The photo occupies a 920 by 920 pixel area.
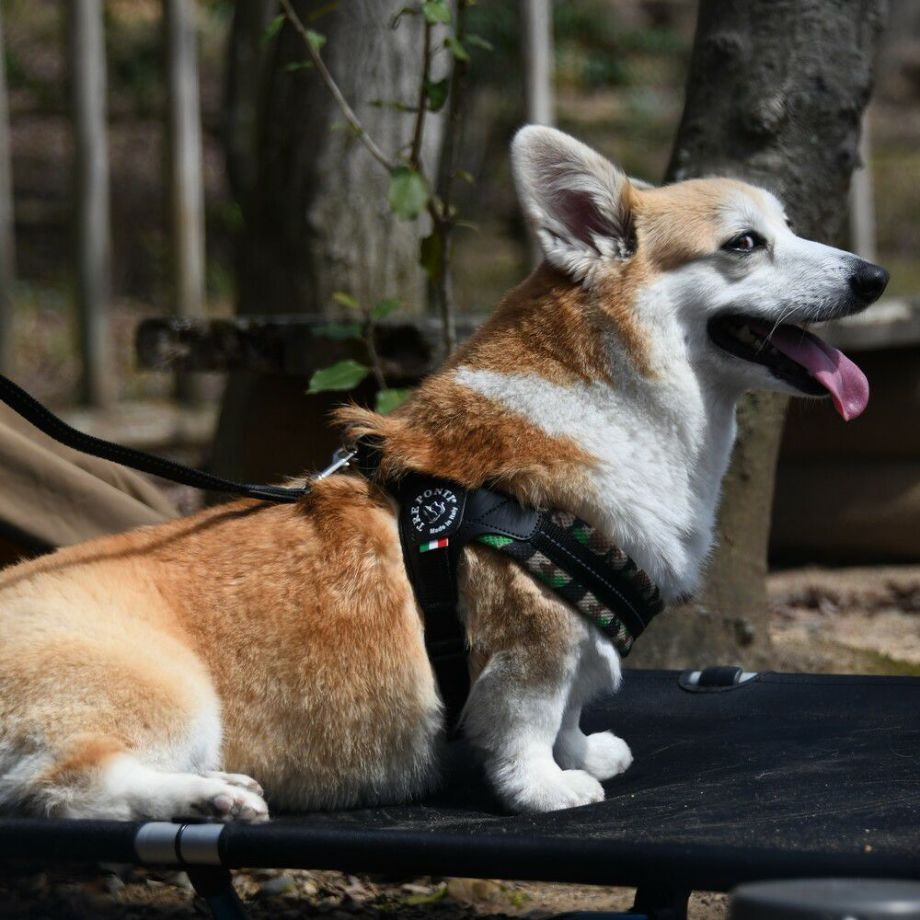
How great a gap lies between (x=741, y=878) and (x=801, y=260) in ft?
4.57

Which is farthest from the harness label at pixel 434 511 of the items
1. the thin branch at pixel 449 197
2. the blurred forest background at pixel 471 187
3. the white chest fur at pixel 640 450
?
the blurred forest background at pixel 471 187

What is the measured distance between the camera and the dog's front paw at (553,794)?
264cm

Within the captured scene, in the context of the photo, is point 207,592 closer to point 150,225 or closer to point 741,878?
point 741,878

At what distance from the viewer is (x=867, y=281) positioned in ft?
9.45

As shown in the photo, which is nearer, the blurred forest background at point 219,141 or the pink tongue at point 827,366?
the pink tongue at point 827,366

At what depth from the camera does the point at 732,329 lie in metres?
2.90

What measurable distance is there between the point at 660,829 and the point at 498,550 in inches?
23.9

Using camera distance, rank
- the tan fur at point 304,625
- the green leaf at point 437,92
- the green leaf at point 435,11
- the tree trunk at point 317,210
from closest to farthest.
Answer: the tan fur at point 304,625
the green leaf at point 435,11
the green leaf at point 437,92
the tree trunk at point 317,210

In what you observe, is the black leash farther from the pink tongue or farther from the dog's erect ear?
the pink tongue

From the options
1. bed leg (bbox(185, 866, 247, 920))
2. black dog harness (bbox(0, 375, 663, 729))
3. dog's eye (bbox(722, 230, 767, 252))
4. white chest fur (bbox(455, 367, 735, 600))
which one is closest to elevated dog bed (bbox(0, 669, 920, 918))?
bed leg (bbox(185, 866, 247, 920))

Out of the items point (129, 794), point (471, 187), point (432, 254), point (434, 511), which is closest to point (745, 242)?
point (434, 511)

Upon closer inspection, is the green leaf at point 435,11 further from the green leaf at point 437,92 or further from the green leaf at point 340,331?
the green leaf at point 340,331

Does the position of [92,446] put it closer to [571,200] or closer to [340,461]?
[340,461]

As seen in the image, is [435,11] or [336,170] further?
[336,170]
